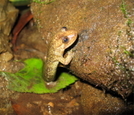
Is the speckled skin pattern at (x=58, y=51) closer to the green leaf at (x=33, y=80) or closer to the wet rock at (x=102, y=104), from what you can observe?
the green leaf at (x=33, y=80)

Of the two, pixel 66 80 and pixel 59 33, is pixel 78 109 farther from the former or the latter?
pixel 59 33

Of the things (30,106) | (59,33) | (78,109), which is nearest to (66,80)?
(78,109)

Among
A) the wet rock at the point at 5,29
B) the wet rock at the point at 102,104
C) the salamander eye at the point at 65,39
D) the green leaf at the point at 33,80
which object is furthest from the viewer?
the wet rock at the point at 5,29

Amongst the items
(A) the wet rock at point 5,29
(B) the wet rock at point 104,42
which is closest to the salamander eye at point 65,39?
(B) the wet rock at point 104,42

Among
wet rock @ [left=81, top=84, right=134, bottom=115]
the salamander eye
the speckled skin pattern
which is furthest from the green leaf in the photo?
the salamander eye

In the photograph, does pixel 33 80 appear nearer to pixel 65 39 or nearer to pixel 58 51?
pixel 58 51
